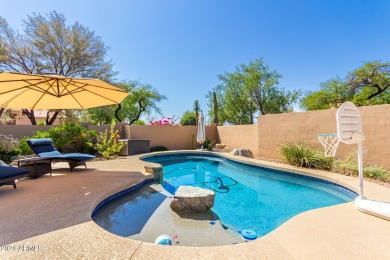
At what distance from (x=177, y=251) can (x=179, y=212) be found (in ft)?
5.58

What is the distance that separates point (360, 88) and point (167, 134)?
15.3 metres

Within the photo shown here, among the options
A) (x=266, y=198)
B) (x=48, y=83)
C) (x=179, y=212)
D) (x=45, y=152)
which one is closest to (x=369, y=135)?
(x=266, y=198)

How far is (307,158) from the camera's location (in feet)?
20.8

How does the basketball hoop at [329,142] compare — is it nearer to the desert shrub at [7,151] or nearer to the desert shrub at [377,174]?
the desert shrub at [377,174]

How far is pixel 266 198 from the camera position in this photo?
15.0ft

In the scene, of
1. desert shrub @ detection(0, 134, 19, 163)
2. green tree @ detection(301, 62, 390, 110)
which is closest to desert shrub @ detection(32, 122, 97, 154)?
desert shrub @ detection(0, 134, 19, 163)

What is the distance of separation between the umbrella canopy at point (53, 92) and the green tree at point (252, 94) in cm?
1502

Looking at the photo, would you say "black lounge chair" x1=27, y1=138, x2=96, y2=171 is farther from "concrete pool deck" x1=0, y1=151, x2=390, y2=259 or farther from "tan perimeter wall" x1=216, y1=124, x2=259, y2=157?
"tan perimeter wall" x1=216, y1=124, x2=259, y2=157

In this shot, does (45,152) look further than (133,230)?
Yes

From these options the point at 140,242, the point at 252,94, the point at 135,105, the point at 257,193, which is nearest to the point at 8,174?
the point at 140,242

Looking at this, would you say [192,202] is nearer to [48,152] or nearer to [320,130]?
[48,152]

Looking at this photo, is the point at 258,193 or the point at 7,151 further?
the point at 7,151

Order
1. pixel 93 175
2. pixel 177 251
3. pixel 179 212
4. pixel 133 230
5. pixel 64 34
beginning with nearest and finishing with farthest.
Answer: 1. pixel 177 251
2. pixel 133 230
3. pixel 179 212
4. pixel 93 175
5. pixel 64 34

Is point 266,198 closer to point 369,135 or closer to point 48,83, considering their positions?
point 369,135
